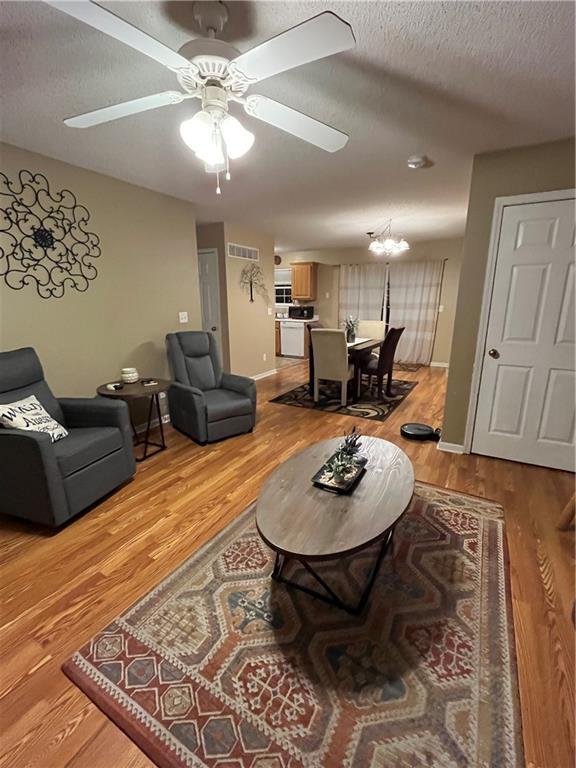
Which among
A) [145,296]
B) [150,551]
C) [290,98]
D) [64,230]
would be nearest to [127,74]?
[290,98]

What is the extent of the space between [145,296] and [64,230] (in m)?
0.90

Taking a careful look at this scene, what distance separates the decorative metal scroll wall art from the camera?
8.00 feet

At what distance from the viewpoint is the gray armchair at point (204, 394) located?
3.23m

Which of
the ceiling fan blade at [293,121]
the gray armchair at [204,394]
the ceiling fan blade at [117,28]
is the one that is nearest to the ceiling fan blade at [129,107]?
the ceiling fan blade at [117,28]

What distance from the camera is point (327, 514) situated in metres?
1.52

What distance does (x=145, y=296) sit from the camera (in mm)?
3516

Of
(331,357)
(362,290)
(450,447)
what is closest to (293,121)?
(450,447)

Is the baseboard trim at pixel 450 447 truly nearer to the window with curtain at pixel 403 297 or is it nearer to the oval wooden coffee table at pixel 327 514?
the oval wooden coffee table at pixel 327 514

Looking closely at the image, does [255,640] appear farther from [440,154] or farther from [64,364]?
[440,154]

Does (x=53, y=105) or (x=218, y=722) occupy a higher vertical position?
(x=53, y=105)

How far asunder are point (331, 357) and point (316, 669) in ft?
11.1

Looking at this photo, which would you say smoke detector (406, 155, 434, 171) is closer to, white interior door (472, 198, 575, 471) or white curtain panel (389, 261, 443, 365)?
white interior door (472, 198, 575, 471)

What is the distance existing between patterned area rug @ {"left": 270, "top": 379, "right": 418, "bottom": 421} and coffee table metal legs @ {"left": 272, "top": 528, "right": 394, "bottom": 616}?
7.69ft

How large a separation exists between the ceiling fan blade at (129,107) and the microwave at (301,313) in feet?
20.4
